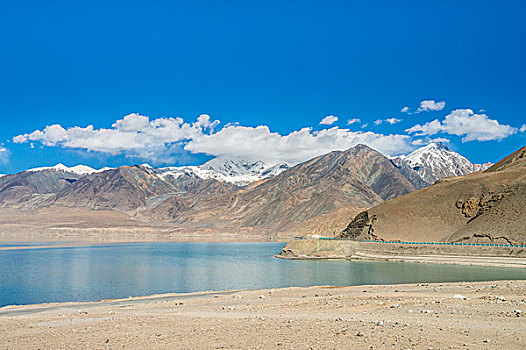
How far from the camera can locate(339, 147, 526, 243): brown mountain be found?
3494 inches

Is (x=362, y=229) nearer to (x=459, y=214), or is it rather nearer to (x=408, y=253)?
(x=459, y=214)

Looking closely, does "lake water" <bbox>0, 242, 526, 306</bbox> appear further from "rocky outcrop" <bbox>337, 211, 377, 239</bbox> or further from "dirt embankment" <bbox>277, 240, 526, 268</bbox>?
"rocky outcrop" <bbox>337, 211, 377, 239</bbox>

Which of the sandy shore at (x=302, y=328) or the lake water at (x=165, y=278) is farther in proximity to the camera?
the lake water at (x=165, y=278)

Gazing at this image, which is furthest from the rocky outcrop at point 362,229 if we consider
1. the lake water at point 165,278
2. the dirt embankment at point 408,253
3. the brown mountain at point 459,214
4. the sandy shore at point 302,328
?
the sandy shore at point 302,328

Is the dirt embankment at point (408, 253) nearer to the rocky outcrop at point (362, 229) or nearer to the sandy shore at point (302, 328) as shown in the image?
the rocky outcrop at point (362, 229)

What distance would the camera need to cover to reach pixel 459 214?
342 feet

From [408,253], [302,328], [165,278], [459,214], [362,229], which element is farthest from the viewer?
[362,229]

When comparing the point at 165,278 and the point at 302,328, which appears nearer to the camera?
the point at 302,328

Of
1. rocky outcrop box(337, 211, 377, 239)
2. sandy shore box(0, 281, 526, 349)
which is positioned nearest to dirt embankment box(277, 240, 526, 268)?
rocky outcrop box(337, 211, 377, 239)

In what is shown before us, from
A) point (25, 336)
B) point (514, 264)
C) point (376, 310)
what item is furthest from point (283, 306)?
point (514, 264)

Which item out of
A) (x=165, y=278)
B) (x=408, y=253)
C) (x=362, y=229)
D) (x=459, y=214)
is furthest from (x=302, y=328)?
(x=362, y=229)

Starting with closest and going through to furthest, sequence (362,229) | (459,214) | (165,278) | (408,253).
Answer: (165,278), (408,253), (459,214), (362,229)

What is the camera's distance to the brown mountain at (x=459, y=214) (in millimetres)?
88750

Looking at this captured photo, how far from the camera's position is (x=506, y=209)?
91125 mm
